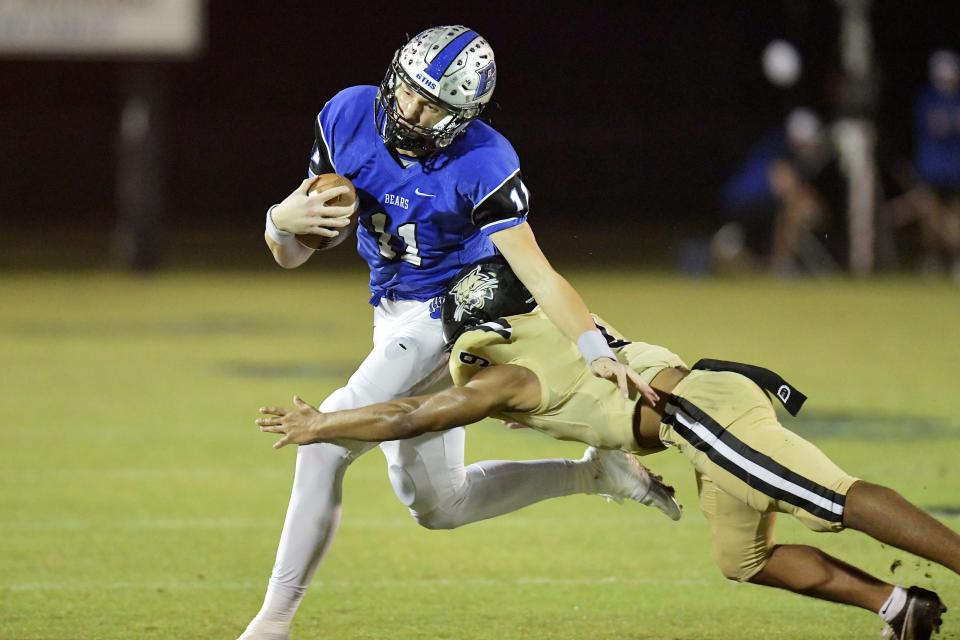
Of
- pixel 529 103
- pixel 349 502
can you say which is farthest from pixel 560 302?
pixel 529 103

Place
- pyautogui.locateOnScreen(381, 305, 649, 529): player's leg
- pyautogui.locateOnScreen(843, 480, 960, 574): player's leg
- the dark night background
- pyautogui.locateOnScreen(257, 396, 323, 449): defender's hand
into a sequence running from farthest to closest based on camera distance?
the dark night background, pyautogui.locateOnScreen(381, 305, 649, 529): player's leg, pyautogui.locateOnScreen(257, 396, 323, 449): defender's hand, pyautogui.locateOnScreen(843, 480, 960, 574): player's leg

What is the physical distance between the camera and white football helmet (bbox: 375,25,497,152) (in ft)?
14.5

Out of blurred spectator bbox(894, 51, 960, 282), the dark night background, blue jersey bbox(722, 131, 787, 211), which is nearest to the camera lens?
blurred spectator bbox(894, 51, 960, 282)

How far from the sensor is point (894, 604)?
13.4ft

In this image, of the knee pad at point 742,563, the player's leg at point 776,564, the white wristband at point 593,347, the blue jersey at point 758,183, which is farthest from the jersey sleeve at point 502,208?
the blue jersey at point 758,183

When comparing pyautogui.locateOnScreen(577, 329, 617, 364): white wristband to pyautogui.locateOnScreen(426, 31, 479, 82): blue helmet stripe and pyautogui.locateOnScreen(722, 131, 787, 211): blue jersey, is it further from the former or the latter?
pyautogui.locateOnScreen(722, 131, 787, 211): blue jersey

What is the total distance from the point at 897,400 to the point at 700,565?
3743mm

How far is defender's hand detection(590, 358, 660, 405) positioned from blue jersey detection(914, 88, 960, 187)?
43.7 ft

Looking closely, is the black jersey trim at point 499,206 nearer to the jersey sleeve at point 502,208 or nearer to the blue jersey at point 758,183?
the jersey sleeve at point 502,208

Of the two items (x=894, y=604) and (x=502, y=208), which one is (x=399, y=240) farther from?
(x=894, y=604)

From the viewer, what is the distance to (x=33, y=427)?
321 inches

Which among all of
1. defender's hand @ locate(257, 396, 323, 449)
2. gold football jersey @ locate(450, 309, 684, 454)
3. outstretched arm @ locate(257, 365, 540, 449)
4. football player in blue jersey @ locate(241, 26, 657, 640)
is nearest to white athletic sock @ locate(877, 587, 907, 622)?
gold football jersey @ locate(450, 309, 684, 454)

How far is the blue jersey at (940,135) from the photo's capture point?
651 inches

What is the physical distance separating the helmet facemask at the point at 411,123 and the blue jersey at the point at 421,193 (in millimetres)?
68
